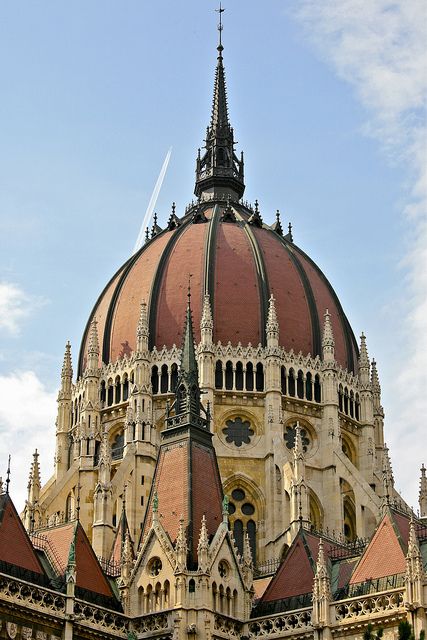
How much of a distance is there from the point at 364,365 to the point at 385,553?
2287cm

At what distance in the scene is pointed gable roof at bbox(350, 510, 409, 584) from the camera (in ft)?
147

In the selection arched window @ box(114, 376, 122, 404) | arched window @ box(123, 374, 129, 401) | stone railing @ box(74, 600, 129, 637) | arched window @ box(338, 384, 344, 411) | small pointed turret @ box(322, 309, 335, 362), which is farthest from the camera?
arched window @ box(338, 384, 344, 411)

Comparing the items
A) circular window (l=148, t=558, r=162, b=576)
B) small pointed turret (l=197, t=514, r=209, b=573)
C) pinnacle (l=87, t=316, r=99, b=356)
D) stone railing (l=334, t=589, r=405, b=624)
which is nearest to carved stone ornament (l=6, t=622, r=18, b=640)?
circular window (l=148, t=558, r=162, b=576)

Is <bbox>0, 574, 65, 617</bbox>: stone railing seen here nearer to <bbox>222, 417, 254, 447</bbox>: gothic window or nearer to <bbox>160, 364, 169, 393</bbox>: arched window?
<bbox>222, 417, 254, 447</bbox>: gothic window

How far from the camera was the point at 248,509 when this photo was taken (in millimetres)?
60812

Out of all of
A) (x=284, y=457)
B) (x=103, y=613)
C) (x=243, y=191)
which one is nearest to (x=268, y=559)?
(x=284, y=457)

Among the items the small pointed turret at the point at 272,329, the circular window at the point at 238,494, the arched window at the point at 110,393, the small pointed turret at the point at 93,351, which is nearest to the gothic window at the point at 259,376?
the small pointed turret at the point at 272,329

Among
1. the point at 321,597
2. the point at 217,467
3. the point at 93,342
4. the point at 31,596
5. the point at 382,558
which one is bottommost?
the point at 31,596

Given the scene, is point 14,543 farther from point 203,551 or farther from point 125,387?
point 125,387

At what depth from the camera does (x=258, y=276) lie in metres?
65.2

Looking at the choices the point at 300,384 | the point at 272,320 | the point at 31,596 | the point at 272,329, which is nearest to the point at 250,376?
the point at 272,329

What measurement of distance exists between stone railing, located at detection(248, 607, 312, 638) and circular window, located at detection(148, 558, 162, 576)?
145 inches

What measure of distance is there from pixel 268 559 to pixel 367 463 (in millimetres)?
9367

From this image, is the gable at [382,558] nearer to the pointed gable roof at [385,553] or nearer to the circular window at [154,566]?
the pointed gable roof at [385,553]
